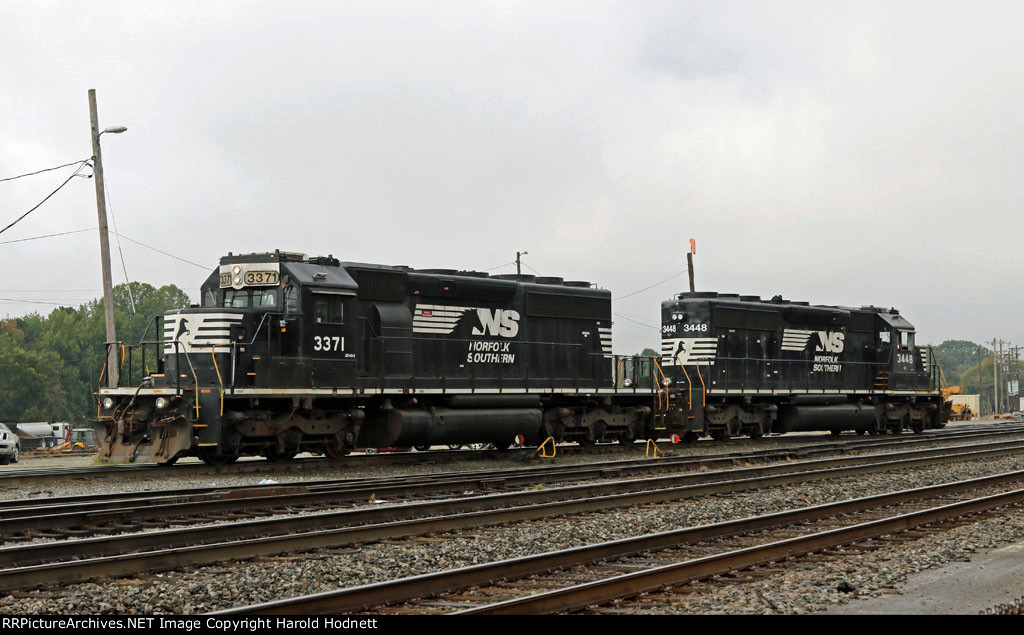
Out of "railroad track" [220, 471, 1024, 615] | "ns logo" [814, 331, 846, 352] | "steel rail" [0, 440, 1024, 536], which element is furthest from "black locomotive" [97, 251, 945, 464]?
"railroad track" [220, 471, 1024, 615]

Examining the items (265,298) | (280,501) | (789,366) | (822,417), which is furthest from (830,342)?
(280,501)

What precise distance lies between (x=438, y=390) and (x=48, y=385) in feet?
248

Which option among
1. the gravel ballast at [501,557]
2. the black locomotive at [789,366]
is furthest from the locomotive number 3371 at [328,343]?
the black locomotive at [789,366]

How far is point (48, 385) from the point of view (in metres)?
84.7

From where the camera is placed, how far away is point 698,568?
808 cm

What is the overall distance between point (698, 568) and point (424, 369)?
39.4 ft

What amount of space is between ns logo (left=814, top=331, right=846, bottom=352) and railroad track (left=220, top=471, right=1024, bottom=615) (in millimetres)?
17222

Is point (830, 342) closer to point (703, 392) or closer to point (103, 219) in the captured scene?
point (703, 392)

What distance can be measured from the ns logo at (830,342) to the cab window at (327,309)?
16.2 metres

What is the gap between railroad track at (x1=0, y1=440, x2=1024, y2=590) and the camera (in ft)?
25.9

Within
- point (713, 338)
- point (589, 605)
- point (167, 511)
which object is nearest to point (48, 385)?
point (713, 338)

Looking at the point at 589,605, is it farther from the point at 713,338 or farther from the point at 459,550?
the point at 713,338

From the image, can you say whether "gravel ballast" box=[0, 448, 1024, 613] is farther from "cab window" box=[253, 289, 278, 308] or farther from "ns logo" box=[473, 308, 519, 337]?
"ns logo" box=[473, 308, 519, 337]

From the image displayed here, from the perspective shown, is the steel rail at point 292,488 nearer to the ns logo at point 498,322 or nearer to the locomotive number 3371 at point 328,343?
the locomotive number 3371 at point 328,343
